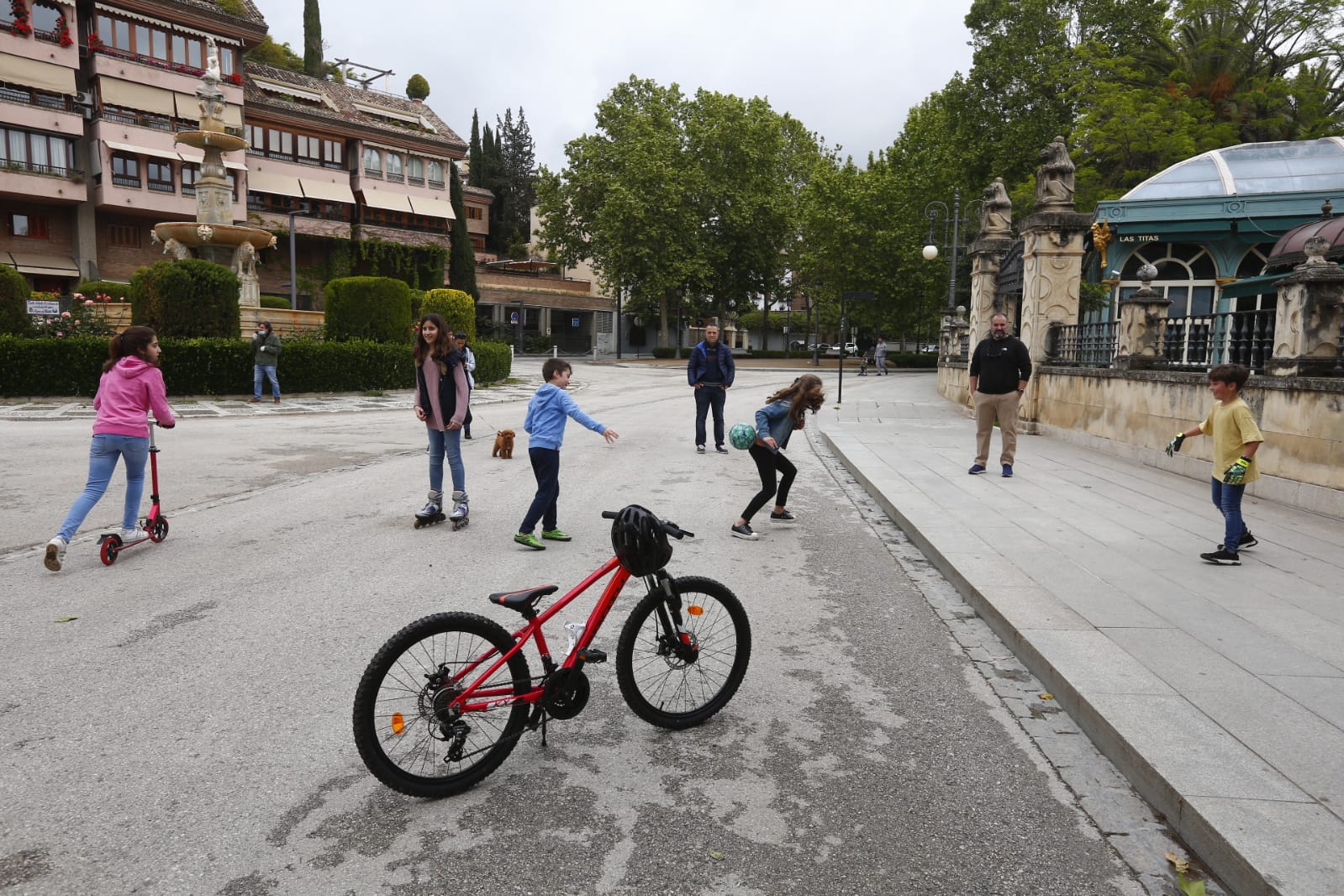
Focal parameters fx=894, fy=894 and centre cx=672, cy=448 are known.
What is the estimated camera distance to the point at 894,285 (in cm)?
4828

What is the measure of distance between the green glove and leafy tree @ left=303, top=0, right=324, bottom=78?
63.6 meters

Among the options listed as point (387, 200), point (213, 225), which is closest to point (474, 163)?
point (387, 200)

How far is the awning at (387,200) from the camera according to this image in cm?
5081

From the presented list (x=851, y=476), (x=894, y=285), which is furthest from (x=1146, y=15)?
(x=851, y=476)

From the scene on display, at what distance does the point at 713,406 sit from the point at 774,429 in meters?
5.87

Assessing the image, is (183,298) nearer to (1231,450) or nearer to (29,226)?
(1231,450)

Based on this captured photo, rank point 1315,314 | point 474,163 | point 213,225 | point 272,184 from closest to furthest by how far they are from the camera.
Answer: point 1315,314 → point 213,225 → point 272,184 → point 474,163

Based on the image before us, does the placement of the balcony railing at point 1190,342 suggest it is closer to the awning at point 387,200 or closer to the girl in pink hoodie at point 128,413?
the girl in pink hoodie at point 128,413

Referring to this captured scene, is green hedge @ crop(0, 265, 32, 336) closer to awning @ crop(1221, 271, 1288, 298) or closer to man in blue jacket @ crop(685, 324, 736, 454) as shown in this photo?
man in blue jacket @ crop(685, 324, 736, 454)

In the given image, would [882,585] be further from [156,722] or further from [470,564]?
[156,722]

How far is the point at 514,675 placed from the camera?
3445 millimetres

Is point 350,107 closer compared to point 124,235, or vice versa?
point 124,235

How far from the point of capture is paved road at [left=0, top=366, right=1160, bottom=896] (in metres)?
2.81

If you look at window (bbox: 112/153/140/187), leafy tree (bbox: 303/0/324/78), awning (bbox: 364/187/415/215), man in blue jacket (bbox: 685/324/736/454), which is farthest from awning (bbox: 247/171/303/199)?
man in blue jacket (bbox: 685/324/736/454)
